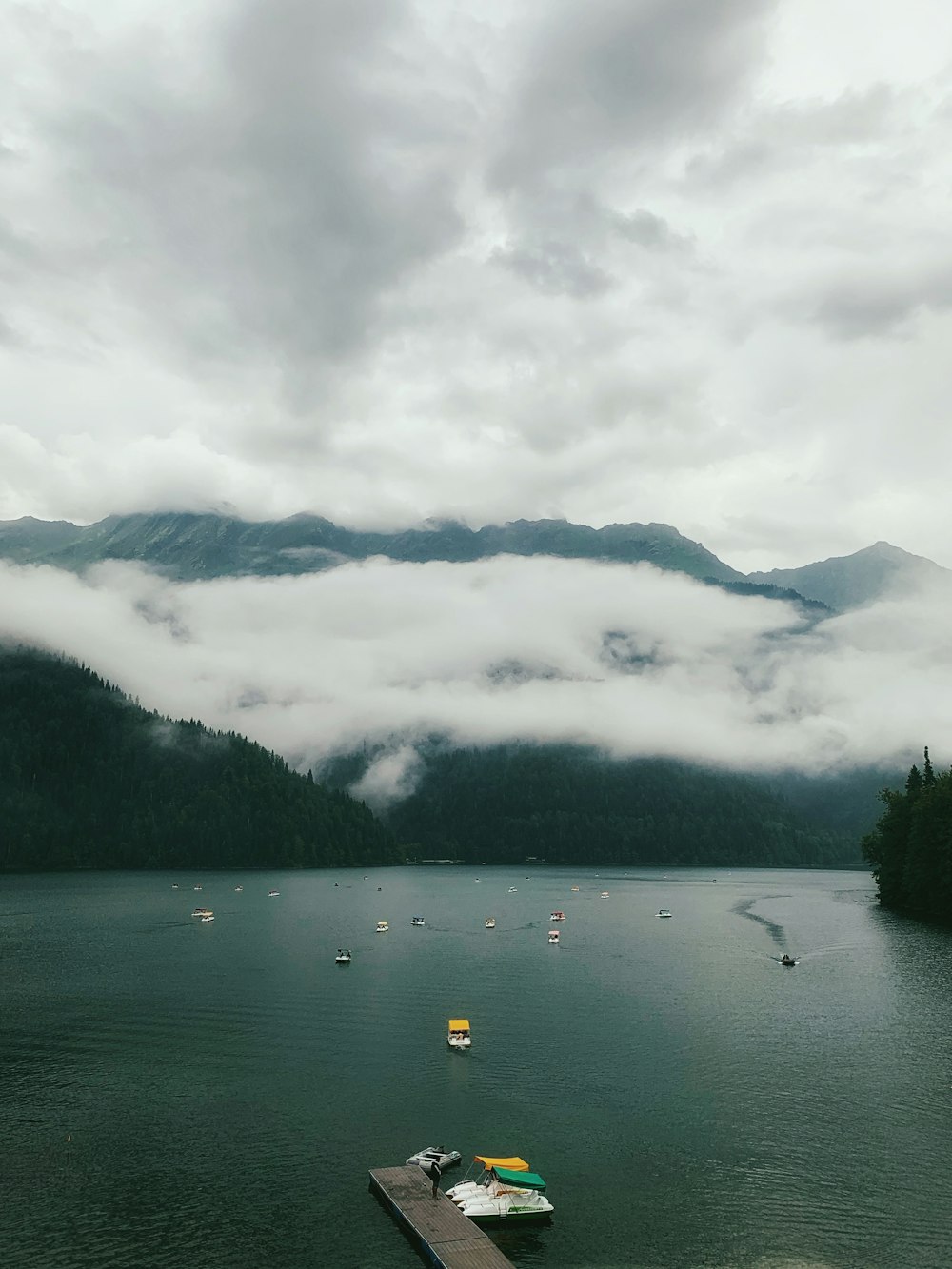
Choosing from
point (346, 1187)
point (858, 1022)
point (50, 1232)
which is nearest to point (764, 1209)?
point (346, 1187)

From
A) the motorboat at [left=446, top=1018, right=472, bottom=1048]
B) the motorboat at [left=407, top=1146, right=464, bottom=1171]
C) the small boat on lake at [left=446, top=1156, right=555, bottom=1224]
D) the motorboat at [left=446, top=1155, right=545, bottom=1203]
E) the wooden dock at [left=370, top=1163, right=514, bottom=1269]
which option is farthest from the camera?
the motorboat at [left=446, top=1018, right=472, bottom=1048]

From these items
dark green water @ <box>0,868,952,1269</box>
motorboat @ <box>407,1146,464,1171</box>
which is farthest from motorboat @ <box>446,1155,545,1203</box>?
dark green water @ <box>0,868,952,1269</box>

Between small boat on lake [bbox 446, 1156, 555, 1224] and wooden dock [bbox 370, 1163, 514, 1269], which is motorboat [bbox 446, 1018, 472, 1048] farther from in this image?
small boat on lake [bbox 446, 1156, 555, 1224]

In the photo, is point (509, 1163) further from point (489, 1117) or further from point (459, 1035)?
point (459, 1035)

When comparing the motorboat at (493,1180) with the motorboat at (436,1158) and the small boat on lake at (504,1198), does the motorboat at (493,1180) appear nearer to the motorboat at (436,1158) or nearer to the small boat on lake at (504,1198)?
the small boat on lake at (504,1198)

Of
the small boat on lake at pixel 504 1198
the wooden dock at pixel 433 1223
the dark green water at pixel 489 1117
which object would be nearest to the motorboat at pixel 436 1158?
the wooden dock at pixel 433 1223

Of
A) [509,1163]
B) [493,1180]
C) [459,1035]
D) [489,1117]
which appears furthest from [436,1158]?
[459,1035]
